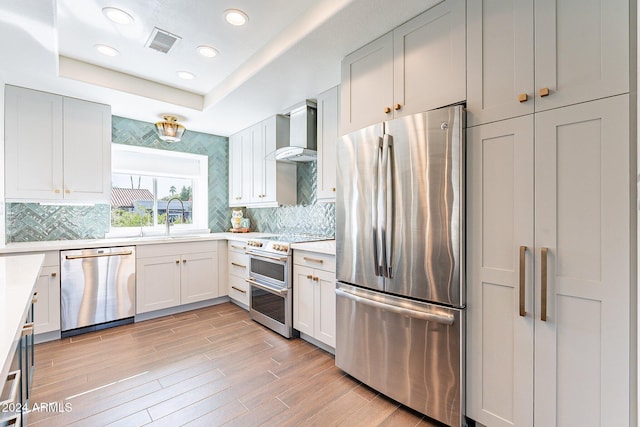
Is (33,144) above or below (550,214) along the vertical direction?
above

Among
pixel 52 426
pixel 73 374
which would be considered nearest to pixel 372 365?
pixel 52 426

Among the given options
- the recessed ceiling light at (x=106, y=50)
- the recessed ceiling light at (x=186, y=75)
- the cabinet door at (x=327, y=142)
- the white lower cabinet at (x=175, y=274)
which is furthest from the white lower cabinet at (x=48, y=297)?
the cabinet door at (x=327, y=142)

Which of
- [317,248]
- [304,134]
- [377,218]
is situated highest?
[304,134]

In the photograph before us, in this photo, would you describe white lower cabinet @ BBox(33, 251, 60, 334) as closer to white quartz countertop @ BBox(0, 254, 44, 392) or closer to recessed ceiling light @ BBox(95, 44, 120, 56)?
white quartz countertop @ BBox(0, 254, 44, 392)

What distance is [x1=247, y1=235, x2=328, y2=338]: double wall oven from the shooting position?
281cm

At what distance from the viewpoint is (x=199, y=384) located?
81.4 inches

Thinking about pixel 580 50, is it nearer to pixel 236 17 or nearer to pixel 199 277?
pixel 236 17

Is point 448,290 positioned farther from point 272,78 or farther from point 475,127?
point 272,78

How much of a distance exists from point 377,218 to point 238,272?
7.80 feet

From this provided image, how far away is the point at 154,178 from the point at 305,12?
315 cm

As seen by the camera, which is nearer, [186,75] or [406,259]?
[406,259]

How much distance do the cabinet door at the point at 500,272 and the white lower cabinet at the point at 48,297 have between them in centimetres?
349

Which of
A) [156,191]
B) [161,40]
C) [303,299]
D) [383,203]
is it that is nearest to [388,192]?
[383,203]

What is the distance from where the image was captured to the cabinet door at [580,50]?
1.15m
